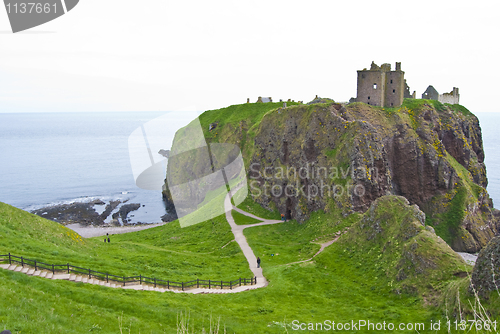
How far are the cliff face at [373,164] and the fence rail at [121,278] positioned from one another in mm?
27908

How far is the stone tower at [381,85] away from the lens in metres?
75.2

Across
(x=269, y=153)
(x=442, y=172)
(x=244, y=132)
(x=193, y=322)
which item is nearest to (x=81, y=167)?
(x=244, y=132)

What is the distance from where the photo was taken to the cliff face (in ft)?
207

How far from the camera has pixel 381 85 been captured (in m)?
75.4

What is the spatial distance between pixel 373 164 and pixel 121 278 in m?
45.9

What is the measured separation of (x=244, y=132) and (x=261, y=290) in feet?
226

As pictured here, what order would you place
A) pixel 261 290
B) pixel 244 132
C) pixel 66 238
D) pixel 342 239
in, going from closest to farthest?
1. pixel 261 290
2. pixel 66 238
3. pixel 342 239
4. pixel 244 132

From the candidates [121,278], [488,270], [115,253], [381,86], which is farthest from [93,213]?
[488,270]

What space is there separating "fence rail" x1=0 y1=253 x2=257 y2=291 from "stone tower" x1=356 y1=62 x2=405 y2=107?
50803 mm

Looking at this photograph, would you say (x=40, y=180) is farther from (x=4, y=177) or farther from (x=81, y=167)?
(x=81, y=167)

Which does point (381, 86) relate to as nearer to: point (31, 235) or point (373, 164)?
point (373, 164)

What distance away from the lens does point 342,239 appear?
165ft

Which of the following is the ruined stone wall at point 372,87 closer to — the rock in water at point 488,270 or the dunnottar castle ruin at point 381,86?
the dunnottar castle ruin at point 381,86

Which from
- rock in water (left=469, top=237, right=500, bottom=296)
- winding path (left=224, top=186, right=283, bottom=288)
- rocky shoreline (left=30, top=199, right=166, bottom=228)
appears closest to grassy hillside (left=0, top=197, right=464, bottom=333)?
winding path (left=224, top=186, right=283, bottom=288)
